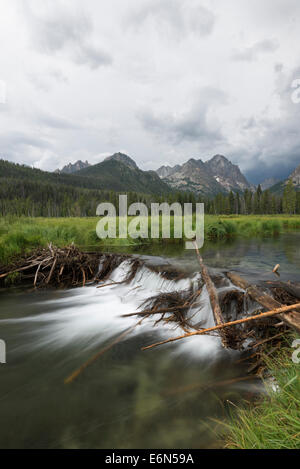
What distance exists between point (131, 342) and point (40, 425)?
2555 millimetres

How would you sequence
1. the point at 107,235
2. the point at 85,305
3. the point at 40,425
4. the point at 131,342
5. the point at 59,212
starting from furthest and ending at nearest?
the point at 59,212, the point at 107,235, the point at 85,305, the point at 131,342, the point at 40,425

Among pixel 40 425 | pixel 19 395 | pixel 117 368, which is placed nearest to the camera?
pixel 40 425

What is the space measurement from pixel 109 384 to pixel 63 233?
1431 cm

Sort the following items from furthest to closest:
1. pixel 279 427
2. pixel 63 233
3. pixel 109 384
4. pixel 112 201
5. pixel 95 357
A: pixel 112 201
pixel 63 233
pixel 95 357
pixel 109 384
pixel 279 427

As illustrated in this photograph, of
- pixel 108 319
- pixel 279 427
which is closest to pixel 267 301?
pixel 279 427

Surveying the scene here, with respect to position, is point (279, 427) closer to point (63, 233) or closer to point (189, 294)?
point (189, 294)

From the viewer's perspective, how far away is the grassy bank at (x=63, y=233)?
11141 millimetres

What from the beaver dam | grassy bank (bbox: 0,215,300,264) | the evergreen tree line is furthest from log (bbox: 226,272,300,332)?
the evergreen tree line

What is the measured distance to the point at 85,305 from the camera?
7938 mm

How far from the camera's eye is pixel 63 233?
54.7 feet
